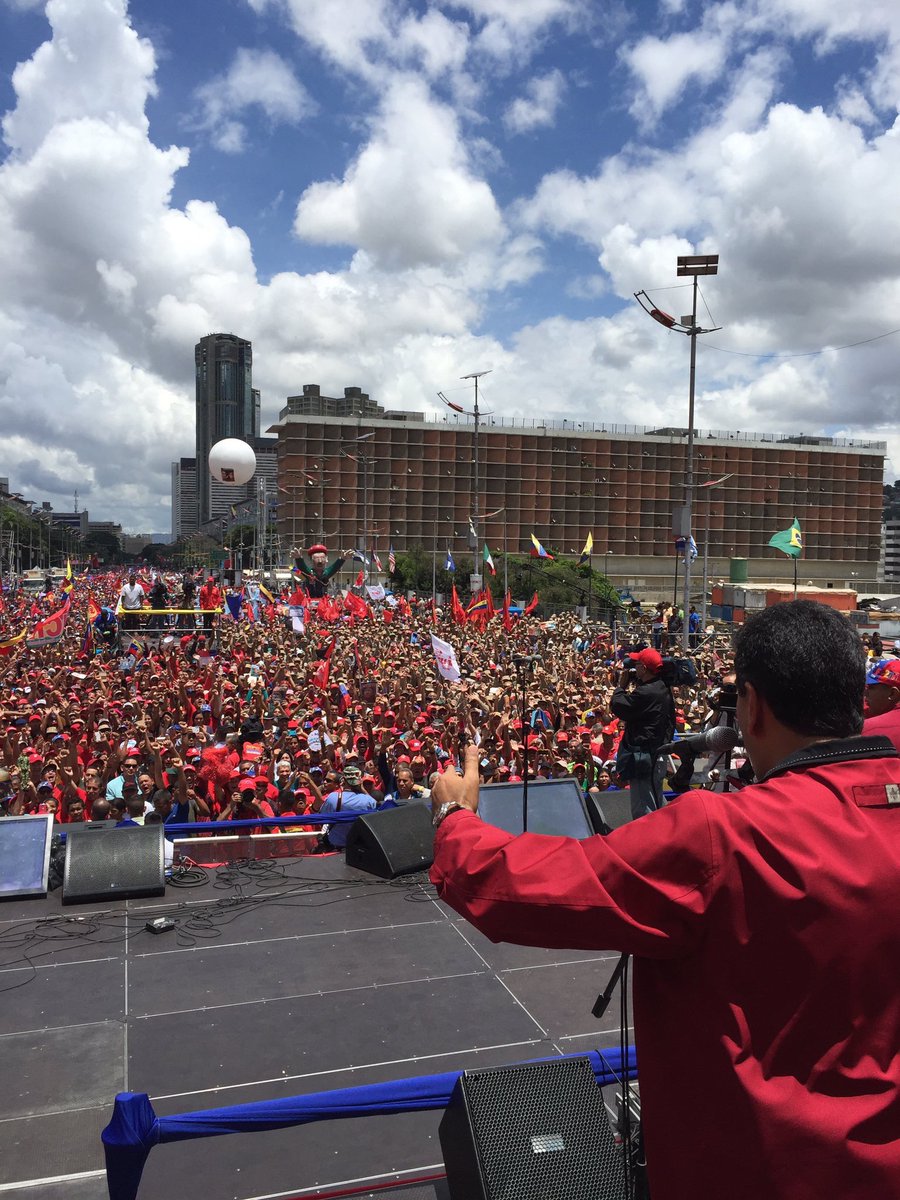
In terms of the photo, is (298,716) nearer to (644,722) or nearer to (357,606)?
(644,722)

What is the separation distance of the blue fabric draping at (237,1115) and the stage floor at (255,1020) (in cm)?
44

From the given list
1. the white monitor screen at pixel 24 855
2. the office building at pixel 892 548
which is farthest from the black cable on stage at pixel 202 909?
the office building at pixel 892 548

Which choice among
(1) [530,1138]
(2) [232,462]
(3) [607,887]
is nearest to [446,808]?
(3) [607,887]

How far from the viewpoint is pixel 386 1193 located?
328 centimetres

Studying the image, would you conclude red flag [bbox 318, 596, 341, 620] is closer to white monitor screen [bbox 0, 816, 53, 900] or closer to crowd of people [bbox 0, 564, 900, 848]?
crowd of people [bbox 0, 564, 900, 848]

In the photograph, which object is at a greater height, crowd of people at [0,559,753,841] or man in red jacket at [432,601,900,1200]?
man in red jacket at [432,601,900,1200]

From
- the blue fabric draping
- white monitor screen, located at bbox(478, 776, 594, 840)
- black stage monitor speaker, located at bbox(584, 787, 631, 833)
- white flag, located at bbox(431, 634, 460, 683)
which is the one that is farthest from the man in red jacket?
white flag, located at bbox(431, 634, 460, 683)

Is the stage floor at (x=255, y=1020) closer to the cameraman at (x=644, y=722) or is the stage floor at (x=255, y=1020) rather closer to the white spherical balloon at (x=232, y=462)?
the cameraman at (x=644, y=722)

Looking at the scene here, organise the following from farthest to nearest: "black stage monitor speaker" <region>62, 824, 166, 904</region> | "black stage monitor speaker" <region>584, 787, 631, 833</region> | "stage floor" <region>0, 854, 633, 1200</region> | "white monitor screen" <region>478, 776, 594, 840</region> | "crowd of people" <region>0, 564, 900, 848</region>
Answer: "crowd of people" <region>0, 564, 900, 848</region>, "black stage monitor speaker" <region>584, 787, 631, 833</region>, "white monitor screen" <region>478, 776, 594, 840</region>, "black stage monitor speaker" <region>62, 824, 166, 904</region>, "stage floor" <region>0, 854, 633, 1200</region>

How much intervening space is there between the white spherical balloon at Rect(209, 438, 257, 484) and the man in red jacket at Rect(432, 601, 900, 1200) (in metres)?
13.0

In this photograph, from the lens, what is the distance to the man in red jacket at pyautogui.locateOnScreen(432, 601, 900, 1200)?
1407mm

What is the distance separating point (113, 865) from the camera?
655 cm

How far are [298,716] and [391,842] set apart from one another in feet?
24.4

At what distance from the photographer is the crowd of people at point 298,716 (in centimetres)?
879
